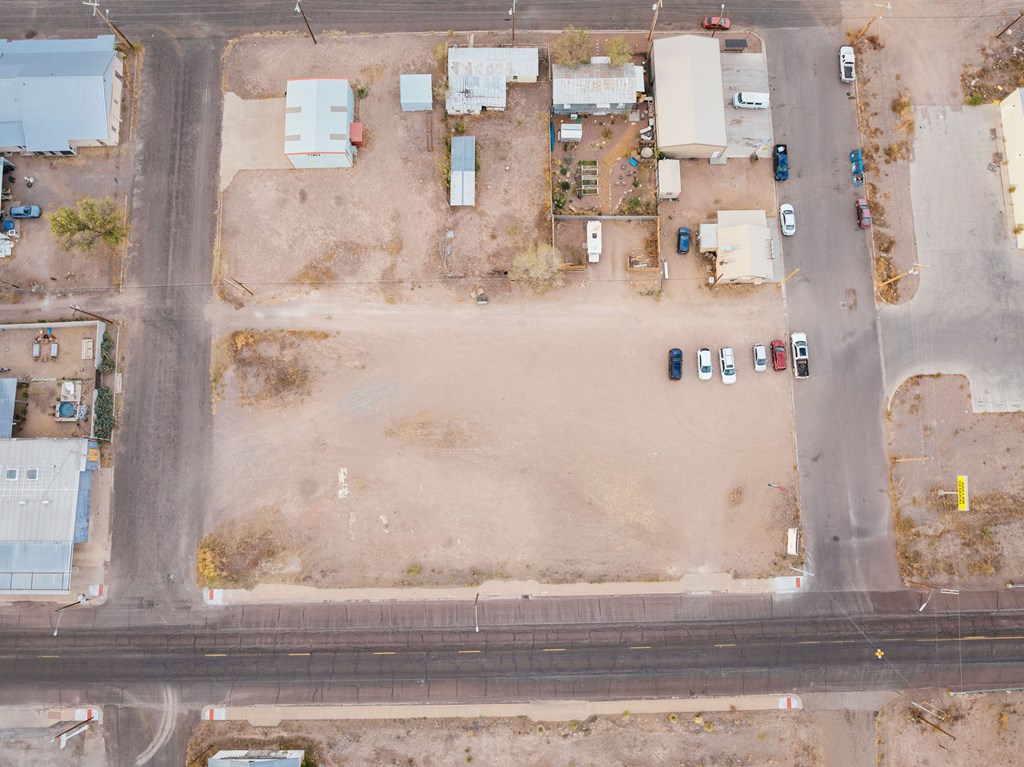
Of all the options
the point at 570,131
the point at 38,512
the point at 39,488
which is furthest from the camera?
the point at 570,131

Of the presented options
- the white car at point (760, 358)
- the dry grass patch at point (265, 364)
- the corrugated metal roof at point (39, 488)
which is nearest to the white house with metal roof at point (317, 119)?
the dry grass patch at point (265, 364)

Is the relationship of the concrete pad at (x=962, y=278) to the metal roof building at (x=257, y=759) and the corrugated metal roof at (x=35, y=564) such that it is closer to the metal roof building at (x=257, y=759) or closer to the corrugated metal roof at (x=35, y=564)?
the metal roof building at (x=257, y=759)

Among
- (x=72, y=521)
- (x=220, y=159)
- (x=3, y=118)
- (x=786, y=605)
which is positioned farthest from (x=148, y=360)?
(x=786, y=605)

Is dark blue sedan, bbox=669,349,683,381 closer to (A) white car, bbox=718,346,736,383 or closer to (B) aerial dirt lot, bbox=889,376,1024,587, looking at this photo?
(A) white car, bbox=718,346,736,383

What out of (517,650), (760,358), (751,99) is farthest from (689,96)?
(517,650)

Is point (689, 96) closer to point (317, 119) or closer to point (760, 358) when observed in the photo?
point (760, 358)

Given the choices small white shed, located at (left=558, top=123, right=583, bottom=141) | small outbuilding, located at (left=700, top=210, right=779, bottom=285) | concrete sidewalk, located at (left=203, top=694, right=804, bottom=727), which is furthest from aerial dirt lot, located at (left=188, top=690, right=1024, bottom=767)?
small white shed, located at (left=558, top=123, right=583, bottom=141)
